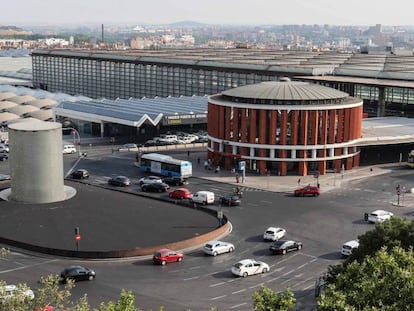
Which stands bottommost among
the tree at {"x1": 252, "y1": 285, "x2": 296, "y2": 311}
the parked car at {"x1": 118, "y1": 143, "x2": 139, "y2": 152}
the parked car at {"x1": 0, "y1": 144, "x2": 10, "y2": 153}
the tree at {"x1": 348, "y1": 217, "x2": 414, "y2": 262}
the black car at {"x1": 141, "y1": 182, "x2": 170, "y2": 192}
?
the parked car at {"x1": 118, "y1": 143, "x2": 139, "y2": 152}

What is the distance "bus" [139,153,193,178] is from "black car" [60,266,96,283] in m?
27.7

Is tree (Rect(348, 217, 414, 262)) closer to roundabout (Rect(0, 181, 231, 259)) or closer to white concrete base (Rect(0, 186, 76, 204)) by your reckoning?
roundabout (Rect(0, 181, 231, 259))

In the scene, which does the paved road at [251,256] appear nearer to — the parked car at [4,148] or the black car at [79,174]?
the black car at [79,174]

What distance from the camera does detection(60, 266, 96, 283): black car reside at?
36344mm

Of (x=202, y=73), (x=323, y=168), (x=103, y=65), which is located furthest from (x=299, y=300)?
(x=103, y=65)

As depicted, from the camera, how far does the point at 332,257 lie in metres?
41.8

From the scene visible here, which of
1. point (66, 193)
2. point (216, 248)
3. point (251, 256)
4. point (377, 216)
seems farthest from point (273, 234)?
point (66, 193)

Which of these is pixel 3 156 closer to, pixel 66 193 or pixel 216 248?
pixel 66 193

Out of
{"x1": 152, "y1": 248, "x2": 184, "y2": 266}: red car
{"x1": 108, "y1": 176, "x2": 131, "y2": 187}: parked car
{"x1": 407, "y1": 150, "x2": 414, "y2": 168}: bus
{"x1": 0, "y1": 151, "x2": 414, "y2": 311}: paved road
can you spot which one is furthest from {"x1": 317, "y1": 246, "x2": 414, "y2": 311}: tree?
{"x1": 407, "y1": 150, "x2": 414, "y2": 168}: bus

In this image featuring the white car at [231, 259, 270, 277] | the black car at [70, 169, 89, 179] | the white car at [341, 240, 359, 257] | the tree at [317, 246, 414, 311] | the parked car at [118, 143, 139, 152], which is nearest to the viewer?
the tree at [317, 246, 414, 311]

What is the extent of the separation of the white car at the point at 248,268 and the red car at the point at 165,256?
3.63 metres

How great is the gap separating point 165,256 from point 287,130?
29.1 m

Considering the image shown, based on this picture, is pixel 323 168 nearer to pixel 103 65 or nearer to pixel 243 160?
pixel 243 160

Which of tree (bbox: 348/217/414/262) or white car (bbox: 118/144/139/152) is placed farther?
white car (bbox: 118/144/139/152)
